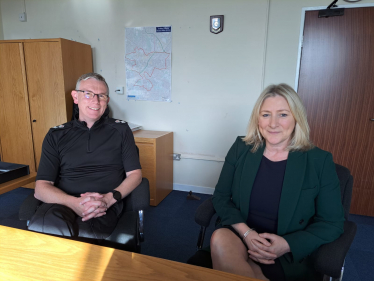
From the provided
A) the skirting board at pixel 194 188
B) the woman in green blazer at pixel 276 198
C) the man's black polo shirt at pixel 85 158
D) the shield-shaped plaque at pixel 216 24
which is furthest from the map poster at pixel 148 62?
the woman in green blazer at pixel 276 198

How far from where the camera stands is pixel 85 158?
1.55 metres

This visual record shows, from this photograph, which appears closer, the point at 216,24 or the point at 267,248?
the point at 267,248

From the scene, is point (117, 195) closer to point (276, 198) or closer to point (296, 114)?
point (276, 198)

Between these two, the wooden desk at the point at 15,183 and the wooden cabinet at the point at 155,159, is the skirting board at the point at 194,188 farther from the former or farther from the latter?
the wooden desk at the point at 15,183

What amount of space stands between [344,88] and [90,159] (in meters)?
2.48

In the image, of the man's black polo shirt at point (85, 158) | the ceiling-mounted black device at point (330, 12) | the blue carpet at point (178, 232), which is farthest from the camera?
the ceiling-mounted black device at point (330, 12)

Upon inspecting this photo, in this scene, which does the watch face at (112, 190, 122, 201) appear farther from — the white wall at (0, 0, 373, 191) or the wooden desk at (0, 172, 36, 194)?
the white wall at (0, 0, 373, 191)

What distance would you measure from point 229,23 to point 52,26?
2.32 meters

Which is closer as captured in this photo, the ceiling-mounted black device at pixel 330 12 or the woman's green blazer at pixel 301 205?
the woman's green blazer at pixel 301 205

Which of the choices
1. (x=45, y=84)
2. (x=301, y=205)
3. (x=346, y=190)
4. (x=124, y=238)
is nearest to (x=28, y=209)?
(x=124, y=238)

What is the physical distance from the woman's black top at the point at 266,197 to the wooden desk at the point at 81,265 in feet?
1.75

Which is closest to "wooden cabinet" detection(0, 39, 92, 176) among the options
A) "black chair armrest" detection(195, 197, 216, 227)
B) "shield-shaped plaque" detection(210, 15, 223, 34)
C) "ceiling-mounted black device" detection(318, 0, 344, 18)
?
"shield-shaped plaque" detection(210, 15, 223, 34)

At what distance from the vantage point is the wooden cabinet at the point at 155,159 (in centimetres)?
262

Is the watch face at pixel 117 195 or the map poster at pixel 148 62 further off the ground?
the map poster at pixel 148 62
